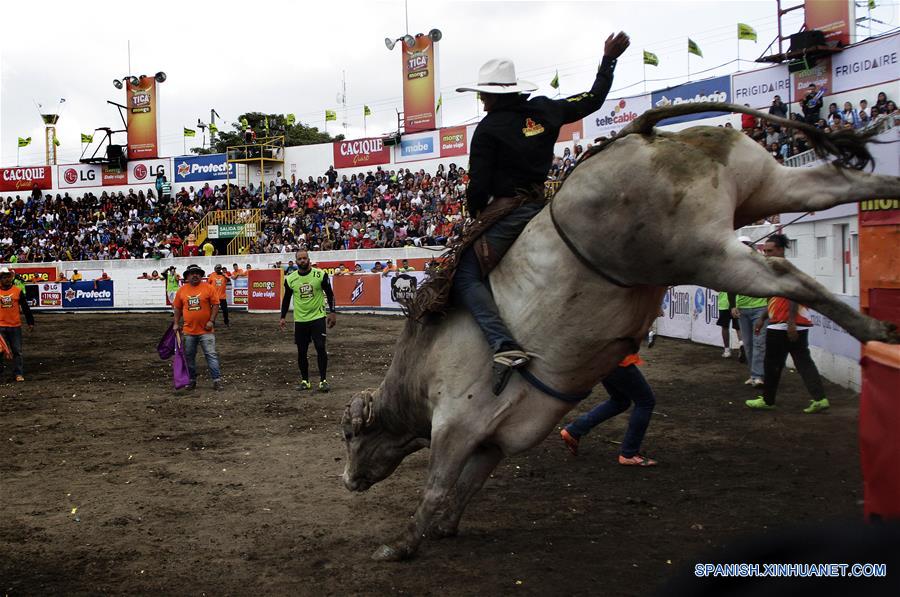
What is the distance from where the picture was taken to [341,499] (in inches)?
254

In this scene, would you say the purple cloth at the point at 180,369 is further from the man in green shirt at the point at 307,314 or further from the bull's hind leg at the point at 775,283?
the bull's hind leg at the point at 775,283

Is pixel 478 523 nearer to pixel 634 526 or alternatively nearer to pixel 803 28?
pixel 634 526

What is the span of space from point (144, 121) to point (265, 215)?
1303cm

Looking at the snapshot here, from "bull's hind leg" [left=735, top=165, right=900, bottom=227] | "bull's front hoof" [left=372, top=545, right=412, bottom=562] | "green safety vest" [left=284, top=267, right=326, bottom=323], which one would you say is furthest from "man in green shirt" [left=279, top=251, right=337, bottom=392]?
"bull's hind leg" [left=735, top=165, right=900, bottom=227]

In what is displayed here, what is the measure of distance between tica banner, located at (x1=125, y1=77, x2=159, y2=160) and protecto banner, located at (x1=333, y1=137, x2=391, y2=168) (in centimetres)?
1319

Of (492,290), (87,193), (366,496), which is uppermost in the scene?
(87,193)

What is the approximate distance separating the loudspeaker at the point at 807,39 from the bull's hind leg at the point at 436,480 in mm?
23109

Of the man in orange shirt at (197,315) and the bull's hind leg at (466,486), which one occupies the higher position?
the man in orange shirt at (197,315)

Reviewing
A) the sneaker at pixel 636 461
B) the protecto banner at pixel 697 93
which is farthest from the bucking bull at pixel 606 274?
the protecto banner at pixel 697 93

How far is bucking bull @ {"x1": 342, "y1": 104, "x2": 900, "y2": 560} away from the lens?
12.2 feet

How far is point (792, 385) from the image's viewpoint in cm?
1093

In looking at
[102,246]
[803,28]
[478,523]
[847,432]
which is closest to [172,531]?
[478,523]

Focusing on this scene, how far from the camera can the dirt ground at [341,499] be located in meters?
4.76

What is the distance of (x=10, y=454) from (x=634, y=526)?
6835mm
